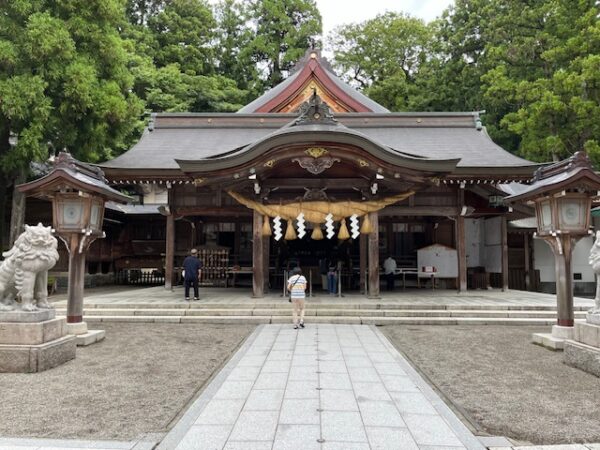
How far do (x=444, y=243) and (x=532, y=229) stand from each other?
12.6 feet

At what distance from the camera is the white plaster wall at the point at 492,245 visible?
13.5 m

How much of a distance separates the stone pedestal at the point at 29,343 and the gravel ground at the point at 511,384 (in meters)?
4.99

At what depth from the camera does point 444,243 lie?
1432 centimetres

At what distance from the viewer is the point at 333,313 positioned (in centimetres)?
948

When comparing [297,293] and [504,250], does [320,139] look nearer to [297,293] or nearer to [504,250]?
[297,293]

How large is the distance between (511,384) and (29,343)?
6148 mm

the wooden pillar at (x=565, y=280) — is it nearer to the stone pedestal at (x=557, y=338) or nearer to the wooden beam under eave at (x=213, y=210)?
the stone pedestal at (x=557, y=338)

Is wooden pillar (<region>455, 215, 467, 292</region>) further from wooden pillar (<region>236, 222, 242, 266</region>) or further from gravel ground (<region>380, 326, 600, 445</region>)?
wooden pillar (<region>236, 222, 242, 266</region>)

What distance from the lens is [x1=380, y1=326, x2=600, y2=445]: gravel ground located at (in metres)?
3.74

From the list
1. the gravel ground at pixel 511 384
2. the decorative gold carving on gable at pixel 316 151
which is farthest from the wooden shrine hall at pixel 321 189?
the gravel ground at pixel 511 384

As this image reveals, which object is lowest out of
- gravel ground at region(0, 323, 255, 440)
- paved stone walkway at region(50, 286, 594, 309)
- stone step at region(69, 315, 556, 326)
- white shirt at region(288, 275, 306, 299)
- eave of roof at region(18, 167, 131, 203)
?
gravel ground at region(0, 323, 255, 440)

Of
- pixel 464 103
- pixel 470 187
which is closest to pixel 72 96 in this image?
pixel 470 187

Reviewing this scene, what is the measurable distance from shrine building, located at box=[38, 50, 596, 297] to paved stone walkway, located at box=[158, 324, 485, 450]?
514 centimetres

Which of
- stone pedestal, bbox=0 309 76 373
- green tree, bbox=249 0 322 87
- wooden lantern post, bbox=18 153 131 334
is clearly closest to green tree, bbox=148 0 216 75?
green tree, bbox=249 0 322 87
